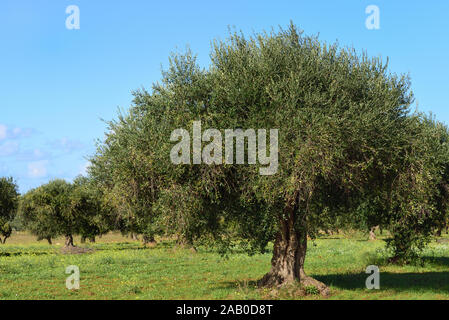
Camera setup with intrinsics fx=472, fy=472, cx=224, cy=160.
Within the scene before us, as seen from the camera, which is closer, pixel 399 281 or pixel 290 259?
pixel 290 259

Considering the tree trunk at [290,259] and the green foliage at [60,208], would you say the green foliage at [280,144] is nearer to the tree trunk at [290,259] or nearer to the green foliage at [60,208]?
the tree trunk at [290,259]

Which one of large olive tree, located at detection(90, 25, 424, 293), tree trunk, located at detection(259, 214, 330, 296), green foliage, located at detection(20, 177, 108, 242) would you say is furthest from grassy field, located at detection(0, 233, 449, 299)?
green foliage, located at detection(20, 177, 108, 242)

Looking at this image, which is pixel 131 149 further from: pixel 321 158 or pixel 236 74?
pixel 321 158

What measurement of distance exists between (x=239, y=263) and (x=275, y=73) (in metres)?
25.6

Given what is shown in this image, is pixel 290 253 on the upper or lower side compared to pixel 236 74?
lower

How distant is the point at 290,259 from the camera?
24.7 m

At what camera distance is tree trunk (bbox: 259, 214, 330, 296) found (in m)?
24.5

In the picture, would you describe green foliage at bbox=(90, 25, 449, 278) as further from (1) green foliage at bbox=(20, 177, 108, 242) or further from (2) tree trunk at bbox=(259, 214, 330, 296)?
(1) green foliage at bbox=(20, 177, 108, 242)

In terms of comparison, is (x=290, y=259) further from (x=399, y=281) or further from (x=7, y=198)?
(x=7, y=198)

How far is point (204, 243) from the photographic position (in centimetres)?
2472

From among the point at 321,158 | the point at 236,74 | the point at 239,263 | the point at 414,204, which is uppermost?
the point at 236,74

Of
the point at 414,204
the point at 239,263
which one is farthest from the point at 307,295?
the point at 239,263

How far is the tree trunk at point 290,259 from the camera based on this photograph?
80.4 ft

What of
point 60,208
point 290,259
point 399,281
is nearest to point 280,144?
point 290,259
